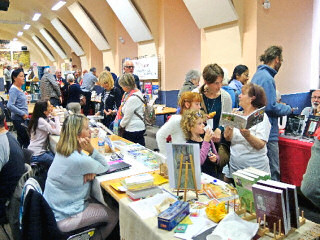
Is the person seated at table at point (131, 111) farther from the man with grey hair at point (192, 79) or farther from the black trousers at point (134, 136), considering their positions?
the man with grey hair at point (192, 79)

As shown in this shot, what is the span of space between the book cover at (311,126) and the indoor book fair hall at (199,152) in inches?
0.4

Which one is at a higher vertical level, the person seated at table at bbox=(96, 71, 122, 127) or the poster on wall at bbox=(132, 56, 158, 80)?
the poster on wall at bbox=(132, 56, 158, 80)

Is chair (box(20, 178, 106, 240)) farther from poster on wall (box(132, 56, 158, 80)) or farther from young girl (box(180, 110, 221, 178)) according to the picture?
poster on wall (box(132, 56, 158, 80))

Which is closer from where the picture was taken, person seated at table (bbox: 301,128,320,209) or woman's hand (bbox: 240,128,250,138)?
person seated at table (bbox: 301,128,320,209)

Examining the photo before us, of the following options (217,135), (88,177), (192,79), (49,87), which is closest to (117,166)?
(88,177)

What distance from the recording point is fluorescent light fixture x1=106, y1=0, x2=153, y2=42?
25.6 feet

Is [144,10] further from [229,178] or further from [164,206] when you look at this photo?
[164,206]

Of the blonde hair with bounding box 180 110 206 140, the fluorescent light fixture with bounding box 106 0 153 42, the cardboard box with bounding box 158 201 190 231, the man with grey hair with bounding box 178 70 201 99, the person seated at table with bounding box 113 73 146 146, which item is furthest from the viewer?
the fluorescent light fixture with bounding box 106 0 153 42

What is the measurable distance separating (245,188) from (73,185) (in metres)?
1.26

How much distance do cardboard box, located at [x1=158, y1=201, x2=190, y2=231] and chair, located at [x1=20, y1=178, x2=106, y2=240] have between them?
0.79m

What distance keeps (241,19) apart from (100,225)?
4460 millimetres

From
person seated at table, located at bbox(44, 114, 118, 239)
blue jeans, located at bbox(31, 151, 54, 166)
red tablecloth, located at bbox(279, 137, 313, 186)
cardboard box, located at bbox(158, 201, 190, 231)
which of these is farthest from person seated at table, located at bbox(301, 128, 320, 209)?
blue jeans, located at bbox(31, 151, 54, 166)

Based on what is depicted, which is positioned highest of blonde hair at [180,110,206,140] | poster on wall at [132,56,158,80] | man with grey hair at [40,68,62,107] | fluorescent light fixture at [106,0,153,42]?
fluorescent light fixture at [106,0,153,42]

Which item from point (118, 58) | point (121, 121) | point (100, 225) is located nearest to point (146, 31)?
point (118, 58)
